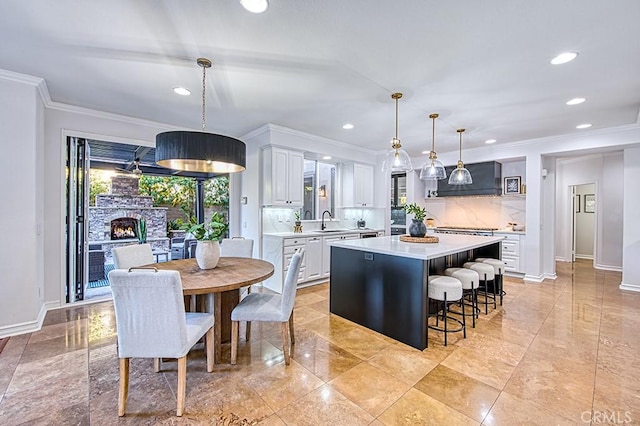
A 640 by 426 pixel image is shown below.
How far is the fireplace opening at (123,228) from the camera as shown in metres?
7.52

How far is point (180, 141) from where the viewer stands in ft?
7.34

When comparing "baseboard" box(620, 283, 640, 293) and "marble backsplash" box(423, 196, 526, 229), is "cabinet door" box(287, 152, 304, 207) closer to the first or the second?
"marble backsplash" box(423, 196, 526, 229)

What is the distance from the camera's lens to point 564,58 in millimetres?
2436

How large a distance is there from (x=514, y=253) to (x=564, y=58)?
13.1ft

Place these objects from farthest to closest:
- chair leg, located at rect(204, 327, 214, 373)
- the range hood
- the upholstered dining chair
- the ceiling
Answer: the range hood
the upholstered dining chair
chair leg, located at rect(204, 327, 214, 373)
the ceiling

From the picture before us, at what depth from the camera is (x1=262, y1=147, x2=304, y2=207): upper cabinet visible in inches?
178

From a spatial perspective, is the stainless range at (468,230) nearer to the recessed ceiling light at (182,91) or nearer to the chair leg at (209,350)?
the chair leg at (209,350)

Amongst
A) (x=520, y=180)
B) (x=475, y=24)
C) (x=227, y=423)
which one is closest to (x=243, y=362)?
(x=227, y=423)

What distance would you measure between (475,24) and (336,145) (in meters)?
3.57

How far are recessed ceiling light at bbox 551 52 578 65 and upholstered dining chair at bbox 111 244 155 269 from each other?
4251 mm

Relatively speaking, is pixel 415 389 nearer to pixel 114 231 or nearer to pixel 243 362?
pixel 243 362

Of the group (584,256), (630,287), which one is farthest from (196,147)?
(584,256)

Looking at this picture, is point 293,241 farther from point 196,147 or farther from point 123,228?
point 123,228

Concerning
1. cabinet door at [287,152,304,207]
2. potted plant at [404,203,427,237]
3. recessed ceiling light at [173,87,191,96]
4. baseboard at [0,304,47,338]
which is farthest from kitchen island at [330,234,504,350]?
baseboard at [0,304,47,338]
